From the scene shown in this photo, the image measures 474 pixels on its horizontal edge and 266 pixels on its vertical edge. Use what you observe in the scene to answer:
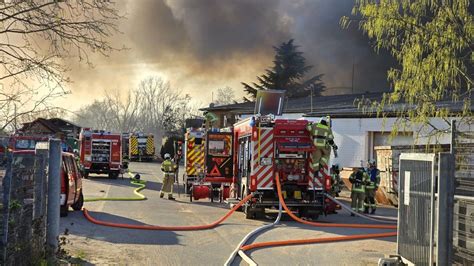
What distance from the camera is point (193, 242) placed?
31.9 feet

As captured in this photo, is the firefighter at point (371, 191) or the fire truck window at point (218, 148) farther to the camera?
the fire truck window at point (218, 148)

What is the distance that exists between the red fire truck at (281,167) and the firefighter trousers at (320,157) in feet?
0.48

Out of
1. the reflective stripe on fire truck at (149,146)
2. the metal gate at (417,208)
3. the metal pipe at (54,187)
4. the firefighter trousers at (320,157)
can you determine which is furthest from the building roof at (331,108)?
the metal pipe at (54,187)

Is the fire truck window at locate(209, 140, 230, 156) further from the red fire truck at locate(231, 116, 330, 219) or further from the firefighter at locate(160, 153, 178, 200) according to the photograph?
the red fire truck at locate(231, 116, 330, 219)

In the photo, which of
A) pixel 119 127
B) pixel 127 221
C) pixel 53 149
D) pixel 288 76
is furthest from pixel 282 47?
pixel 53 149

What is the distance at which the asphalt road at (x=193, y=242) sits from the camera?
8.20 metres

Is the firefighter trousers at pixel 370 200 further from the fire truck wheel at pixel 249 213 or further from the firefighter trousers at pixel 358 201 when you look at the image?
→ the fire truck wheel at pixel 249 213

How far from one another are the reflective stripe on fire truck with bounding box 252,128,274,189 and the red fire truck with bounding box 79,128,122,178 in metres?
16.3

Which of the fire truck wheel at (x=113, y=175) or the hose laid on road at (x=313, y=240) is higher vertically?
the fire truck wheel at (x=113, y=175)

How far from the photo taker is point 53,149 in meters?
7.41

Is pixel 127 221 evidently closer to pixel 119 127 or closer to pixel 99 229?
pixel 99 229

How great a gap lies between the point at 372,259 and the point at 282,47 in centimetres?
5117

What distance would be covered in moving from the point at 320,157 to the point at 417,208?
283 inches

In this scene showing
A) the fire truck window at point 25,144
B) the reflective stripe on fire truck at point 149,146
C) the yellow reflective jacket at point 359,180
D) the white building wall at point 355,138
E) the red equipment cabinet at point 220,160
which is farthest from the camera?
the reflective stripe on fire truck at point 149,146
